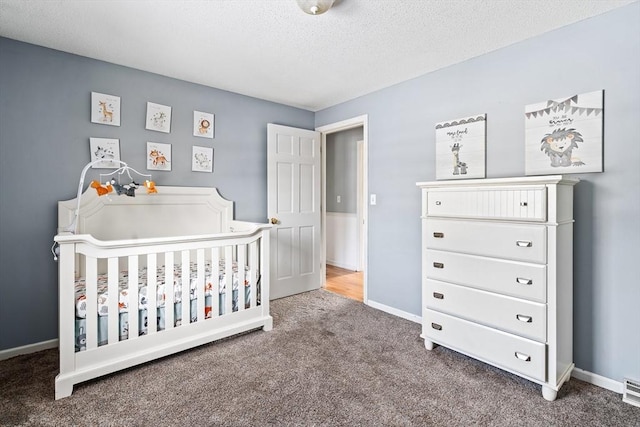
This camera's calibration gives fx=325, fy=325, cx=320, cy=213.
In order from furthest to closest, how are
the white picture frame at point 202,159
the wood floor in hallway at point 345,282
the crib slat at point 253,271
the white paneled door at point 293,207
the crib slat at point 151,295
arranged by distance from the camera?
the wood floor in hallway at point 345,282
the white paneled door at point 293,207
the white picture frame at point 202,159
the crib slat at point 253,271
the crib slat at point 151,295

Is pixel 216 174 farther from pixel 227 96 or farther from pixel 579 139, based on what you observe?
pixel 579 139

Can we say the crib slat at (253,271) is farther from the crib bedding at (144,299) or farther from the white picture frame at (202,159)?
the white picture frame at (202,159)

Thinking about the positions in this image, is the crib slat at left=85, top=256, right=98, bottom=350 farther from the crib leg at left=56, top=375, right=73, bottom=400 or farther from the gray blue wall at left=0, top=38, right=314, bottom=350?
the gray blue wall at left=0, top=38, right=314, bottom=350

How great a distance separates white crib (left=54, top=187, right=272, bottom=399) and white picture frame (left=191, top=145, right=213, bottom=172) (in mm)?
218

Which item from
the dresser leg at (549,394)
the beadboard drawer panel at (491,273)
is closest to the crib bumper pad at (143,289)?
the beadboard drawer panel at (491,273)

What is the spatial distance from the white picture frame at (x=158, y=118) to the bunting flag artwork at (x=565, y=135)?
287 cm

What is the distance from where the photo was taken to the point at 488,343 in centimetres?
201

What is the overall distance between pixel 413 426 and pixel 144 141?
2.85m

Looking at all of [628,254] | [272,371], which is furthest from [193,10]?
[628,254]

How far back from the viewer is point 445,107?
2.71 metres

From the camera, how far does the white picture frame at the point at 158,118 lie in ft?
9.26

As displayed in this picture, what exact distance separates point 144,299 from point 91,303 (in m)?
0.30

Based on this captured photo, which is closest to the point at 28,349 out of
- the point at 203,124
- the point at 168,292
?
the point at 168,292

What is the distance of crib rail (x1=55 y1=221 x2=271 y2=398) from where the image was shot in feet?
6.09
